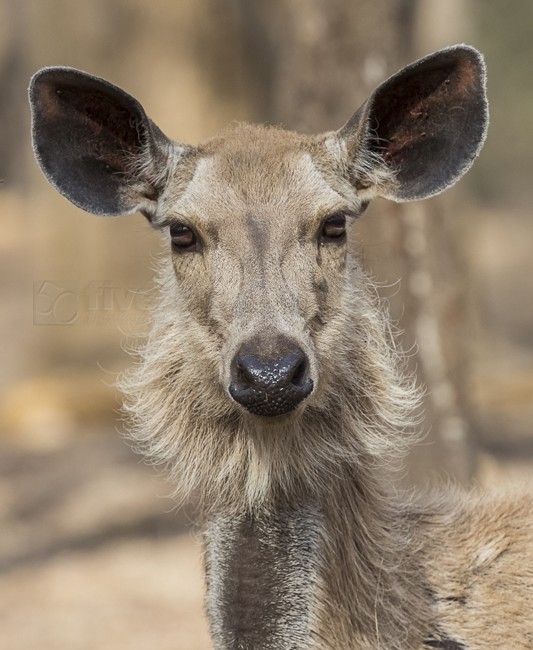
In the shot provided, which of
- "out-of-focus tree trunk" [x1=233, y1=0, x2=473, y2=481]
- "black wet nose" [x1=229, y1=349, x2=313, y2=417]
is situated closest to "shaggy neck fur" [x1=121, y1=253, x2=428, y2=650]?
"black wet nose" [x1=229, y1=349, x2=313, y2=417]

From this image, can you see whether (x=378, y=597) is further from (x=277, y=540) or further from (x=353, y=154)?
(x=353, y=154)

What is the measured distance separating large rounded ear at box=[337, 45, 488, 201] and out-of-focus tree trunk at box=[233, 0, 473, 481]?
2731mm

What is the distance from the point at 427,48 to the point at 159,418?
892 cm

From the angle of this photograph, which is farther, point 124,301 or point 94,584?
point 124,301

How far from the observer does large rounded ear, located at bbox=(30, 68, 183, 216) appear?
5055 millimetres

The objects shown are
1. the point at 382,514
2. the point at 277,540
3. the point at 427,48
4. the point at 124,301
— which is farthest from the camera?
the point at 124,301

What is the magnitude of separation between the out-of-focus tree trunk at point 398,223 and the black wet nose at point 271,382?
388 centimetres

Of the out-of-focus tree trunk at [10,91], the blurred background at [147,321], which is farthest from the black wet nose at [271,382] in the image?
the out-of-focus tree trunk at [10,91]

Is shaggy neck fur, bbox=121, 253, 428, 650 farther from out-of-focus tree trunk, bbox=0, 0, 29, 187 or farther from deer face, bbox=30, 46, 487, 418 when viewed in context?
out-of-focus tree trunk, bbox=0, 0, 29, 187

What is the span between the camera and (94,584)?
9.88 m

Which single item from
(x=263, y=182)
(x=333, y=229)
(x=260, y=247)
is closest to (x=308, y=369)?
(x=260, y=247)

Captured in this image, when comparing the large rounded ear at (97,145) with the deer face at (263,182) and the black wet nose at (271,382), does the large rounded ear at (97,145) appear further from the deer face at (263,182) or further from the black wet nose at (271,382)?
the black wet nose at (271,382)

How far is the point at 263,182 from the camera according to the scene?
4941 millimetres

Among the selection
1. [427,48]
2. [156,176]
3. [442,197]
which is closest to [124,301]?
[427,48]
